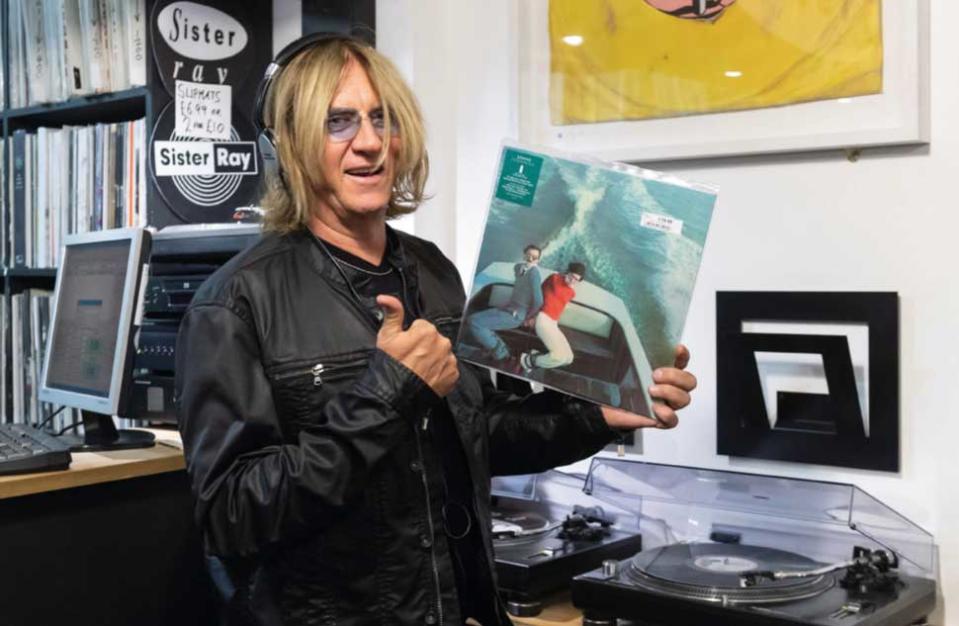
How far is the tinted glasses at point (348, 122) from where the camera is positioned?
4.73 feet

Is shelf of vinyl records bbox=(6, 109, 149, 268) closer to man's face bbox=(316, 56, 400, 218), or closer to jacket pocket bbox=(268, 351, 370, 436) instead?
man's face bbox=(316, 56, 400, 218)

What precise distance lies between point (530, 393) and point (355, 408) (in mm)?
443

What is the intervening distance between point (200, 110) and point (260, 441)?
61.6 inches

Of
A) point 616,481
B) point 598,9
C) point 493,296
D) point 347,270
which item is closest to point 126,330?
point 347,270

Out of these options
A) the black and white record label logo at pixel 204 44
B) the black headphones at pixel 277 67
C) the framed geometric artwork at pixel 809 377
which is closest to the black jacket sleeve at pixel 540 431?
the black headphones at pixel 277 67

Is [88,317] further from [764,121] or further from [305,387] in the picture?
[764,121]

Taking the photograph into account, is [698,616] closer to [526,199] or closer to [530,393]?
[530,393]

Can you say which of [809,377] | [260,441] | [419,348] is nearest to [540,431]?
[419,348]

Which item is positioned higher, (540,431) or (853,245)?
(853,245)

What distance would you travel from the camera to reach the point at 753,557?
1.86 m

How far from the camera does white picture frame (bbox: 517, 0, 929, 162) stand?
190cm

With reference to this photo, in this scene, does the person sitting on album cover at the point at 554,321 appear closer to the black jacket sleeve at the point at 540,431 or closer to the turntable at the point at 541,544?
the black jacket sleeve at the point at 540,431

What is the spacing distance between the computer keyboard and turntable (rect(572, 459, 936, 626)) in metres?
0.91

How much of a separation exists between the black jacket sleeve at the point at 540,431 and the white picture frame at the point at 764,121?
74 centimetres
